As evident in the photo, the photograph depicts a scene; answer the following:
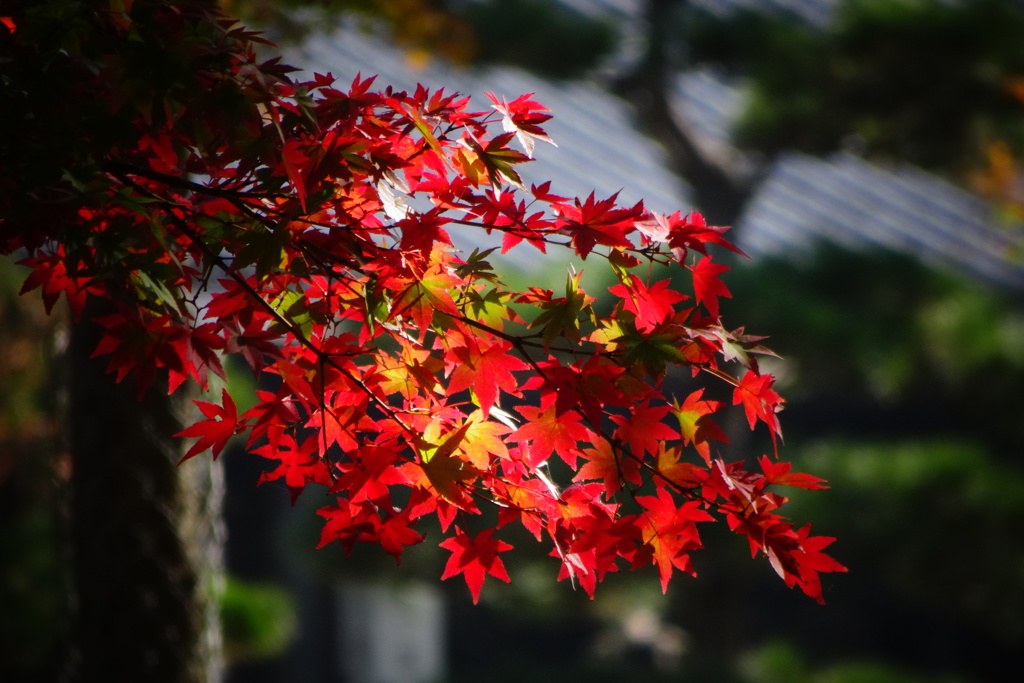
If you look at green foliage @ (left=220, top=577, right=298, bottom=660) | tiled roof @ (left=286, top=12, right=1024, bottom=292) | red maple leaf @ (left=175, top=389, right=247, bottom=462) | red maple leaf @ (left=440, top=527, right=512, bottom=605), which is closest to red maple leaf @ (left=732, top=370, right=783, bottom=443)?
red maple leaf @ (left=440, top=527, right=512, bottom=605)

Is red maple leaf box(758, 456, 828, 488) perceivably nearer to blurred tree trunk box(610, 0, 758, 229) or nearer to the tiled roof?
blurred tree trunk box(610, 0, 758, 229)

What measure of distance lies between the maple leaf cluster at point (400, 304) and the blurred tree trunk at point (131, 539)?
1.89 ft

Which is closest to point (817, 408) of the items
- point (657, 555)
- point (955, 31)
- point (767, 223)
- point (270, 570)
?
point (767, 223)

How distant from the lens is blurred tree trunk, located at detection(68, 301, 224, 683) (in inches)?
50.3

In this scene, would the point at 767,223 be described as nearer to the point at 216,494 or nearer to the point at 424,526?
the point at 424,526

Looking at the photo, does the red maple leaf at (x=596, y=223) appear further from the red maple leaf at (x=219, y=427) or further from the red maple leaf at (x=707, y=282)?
the red maple leaf at (x=219, y=427)

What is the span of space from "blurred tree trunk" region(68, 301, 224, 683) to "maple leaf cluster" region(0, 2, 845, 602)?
0.58m

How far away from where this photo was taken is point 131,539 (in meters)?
1.29

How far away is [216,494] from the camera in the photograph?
139 cm

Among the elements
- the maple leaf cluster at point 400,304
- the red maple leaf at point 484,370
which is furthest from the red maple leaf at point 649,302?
the red maple leaf at point 484,370

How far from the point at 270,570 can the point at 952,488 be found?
413 cm

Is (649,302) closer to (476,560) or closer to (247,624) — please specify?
(476,560)

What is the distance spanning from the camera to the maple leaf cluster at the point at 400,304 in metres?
0.68

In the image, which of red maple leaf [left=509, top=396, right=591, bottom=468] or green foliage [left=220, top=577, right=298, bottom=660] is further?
green foliage [left=220, top=577, right=298, bottom=660]
